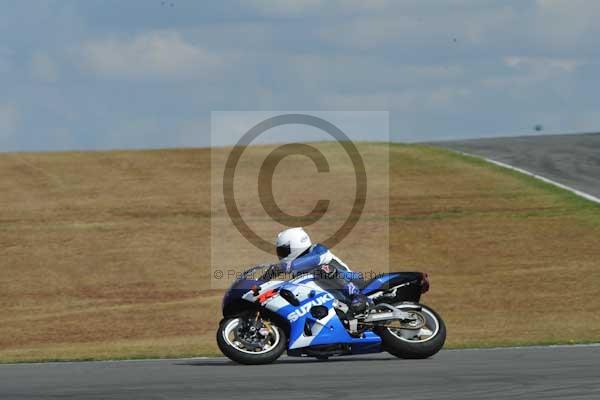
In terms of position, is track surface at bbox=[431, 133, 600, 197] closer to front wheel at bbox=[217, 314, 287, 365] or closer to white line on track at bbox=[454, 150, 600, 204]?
white line on track at bbox=[454, 150, 600, 204]

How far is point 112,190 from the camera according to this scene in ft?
142

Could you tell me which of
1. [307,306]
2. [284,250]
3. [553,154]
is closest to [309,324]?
[307,306]

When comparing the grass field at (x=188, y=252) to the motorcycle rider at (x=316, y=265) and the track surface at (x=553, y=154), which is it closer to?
the track surface at (x=553, y=154)

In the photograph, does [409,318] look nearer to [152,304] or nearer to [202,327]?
[202,327]

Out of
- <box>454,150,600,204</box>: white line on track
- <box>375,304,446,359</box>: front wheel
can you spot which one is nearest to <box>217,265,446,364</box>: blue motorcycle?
<box>375,304,446,359</box>: front wheel

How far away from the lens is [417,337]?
1430cm

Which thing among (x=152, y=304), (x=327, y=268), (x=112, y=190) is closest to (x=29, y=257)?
(x=152, y=304)

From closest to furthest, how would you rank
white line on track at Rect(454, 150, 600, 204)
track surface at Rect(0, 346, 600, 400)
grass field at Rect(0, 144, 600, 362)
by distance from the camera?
track surface at Rect(0, 346, 600, 400)
grass field at Rect(0, 144, 600, 362)
white line on track at Rect(454, 150, 600, 204)

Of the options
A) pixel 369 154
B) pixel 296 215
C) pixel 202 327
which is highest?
pixel 369 154

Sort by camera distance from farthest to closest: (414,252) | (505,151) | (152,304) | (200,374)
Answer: (505,151)
(414,252)
(152,304)
(200,374)

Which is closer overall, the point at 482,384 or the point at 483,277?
the point at 482,384

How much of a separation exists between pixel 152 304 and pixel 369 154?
955 inches

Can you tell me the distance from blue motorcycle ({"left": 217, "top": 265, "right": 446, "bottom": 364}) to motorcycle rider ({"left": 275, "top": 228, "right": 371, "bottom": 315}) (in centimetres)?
8

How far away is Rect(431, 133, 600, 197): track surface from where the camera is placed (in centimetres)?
4350
